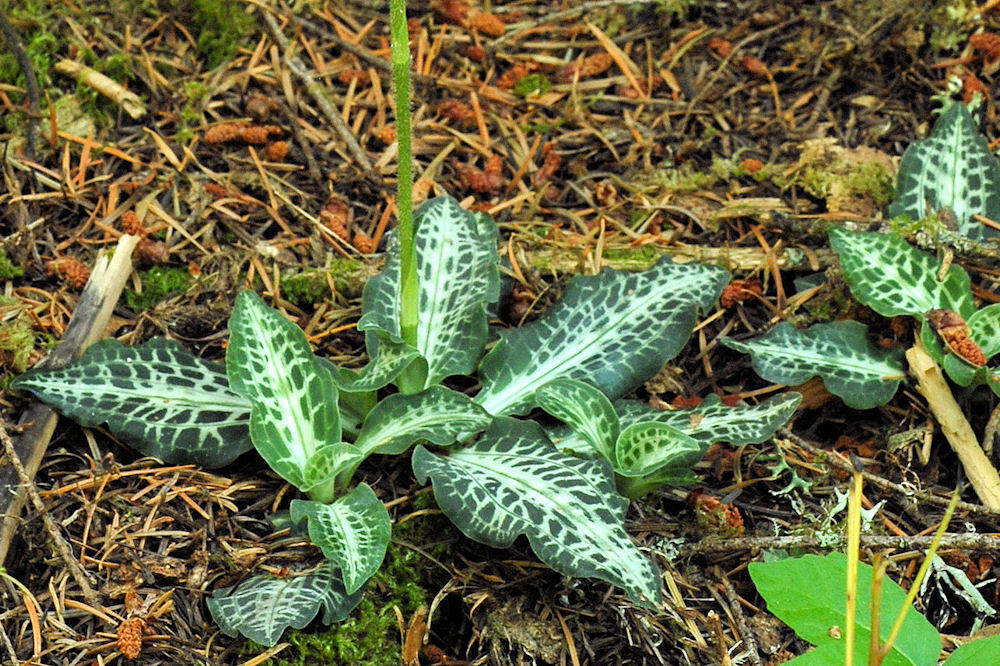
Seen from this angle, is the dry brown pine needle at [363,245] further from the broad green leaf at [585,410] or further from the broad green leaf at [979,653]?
the broad green leaf at [979,653]

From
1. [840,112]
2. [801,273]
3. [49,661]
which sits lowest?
[49,661]

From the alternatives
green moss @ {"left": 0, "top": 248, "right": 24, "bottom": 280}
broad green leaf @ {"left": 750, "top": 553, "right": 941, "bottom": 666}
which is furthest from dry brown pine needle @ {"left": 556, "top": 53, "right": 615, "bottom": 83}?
broad green leaf @ {"left": 750, "top": 553, "right": 941, "bottom": 666}

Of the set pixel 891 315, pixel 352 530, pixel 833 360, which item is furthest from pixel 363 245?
pixel 891 315

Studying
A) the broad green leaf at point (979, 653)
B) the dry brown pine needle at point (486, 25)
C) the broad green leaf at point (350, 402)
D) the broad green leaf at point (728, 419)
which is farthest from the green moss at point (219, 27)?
the broad green leaf at point (979, 653)

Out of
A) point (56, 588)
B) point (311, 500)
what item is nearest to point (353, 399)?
point (311, 500)

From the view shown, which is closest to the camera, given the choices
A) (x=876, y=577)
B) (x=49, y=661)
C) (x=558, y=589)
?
(x=876, y=577)

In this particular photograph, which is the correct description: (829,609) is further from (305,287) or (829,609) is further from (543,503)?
(305,287)

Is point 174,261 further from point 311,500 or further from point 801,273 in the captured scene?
point 801,273
